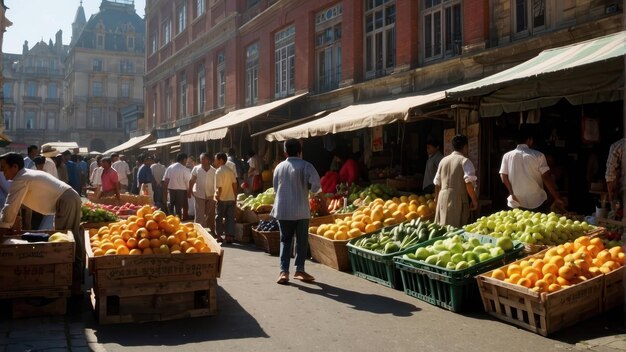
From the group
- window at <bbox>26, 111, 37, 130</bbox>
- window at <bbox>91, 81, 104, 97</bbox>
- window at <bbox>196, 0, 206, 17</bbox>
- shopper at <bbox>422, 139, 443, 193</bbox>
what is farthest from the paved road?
window at <bbox>26, 111, 37, 130</bbox>

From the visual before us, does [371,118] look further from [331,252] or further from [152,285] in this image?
[152,285]

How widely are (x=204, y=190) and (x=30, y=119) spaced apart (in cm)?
7509

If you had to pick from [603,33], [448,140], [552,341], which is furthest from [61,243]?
[603,33]

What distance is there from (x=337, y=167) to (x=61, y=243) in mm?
10438

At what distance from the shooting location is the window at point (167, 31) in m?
32.6

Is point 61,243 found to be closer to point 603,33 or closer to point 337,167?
point 603,33

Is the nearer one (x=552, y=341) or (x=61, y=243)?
(x=552, y=341)

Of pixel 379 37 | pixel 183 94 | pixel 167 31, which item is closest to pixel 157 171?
pixel 379 37

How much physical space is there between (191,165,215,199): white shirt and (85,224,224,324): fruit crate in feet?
19.0

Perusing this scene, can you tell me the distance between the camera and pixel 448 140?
10773mm

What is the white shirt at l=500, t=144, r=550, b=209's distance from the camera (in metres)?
7.79

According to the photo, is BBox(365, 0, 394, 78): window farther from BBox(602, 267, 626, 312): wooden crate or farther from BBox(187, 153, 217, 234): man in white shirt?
BBox(602, 267, 626, 312): wooden crate

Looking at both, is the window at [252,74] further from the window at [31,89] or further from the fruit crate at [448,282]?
the window at [31,89]

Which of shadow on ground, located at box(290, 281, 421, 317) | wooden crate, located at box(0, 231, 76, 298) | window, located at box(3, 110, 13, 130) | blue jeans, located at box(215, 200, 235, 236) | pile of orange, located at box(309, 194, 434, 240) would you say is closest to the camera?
wooden crate, located at box(0, 231, 76, 298)
